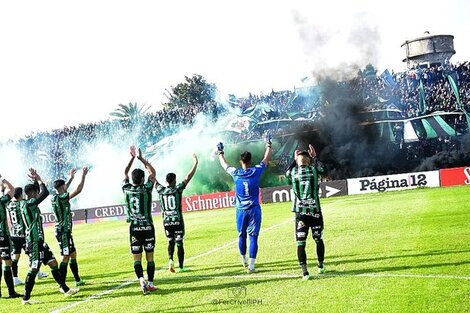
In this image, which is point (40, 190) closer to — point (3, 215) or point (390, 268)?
point (3, 215)

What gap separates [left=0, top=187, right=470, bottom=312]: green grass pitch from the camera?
346 inches

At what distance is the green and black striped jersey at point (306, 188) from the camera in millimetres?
10789

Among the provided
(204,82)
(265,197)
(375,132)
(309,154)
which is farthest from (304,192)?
(204,82)

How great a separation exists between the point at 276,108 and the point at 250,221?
45.5m

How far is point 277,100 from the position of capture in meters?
57.7

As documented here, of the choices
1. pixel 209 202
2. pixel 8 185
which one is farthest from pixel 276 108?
pixel 8 185

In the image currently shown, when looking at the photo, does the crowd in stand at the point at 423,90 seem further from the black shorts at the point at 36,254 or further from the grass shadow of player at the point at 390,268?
the black shorts at the point at 36,254

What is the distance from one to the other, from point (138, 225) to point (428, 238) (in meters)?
8.27

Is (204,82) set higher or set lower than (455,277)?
higher

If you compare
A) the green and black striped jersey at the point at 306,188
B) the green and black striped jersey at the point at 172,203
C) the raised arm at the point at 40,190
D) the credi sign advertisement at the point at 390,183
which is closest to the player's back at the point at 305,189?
the green and black striped jersey at the point at 306,188

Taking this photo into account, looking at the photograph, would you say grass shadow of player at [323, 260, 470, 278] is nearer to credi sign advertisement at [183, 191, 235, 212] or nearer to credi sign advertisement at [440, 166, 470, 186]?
credi sign advertisement at [440, 166, 470, 186]

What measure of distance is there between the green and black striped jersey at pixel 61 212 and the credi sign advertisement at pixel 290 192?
97.4 ft

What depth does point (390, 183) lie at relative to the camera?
40.9m

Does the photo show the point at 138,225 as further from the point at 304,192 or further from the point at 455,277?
the point at 455,277
